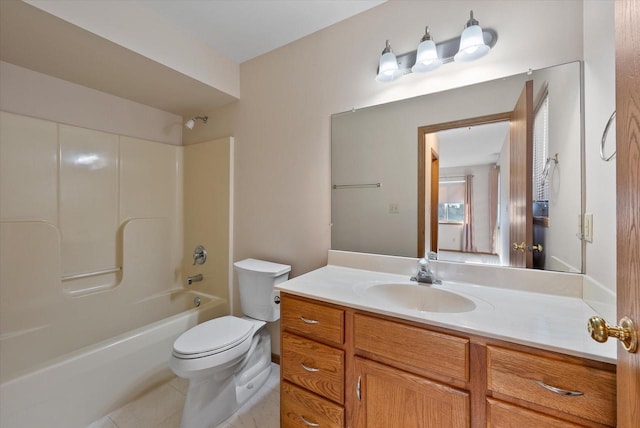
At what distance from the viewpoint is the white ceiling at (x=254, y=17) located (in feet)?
5.02

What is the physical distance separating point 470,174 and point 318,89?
1.12 m

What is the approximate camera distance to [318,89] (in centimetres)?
176

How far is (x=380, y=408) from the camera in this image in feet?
3.20

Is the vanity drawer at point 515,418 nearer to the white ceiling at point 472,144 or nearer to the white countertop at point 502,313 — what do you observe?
the white countertop at point 502,313

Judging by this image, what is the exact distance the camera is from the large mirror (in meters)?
1.11

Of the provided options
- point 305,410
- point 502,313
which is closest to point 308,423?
point 305,410

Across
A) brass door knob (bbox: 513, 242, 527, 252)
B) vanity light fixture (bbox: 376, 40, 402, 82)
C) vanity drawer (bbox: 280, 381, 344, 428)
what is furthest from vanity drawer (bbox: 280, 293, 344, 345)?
vanity light fixture (bbox: 376, 40, 402, 82)

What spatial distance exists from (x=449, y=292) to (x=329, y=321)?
22.7 inches

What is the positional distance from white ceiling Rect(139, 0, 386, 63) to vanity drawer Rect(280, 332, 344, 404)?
6.21ft

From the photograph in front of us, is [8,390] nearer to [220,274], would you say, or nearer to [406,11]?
[220,274]

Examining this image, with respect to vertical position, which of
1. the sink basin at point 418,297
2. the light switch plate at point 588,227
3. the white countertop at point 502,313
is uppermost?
the light switch plate at point 588,227

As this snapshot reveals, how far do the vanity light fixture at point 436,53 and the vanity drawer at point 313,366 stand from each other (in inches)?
57.4

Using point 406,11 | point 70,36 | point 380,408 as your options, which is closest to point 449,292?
point 380,408

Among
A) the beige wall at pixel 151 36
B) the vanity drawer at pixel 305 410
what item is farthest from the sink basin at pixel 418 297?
the beige wall at pixel 151 36
